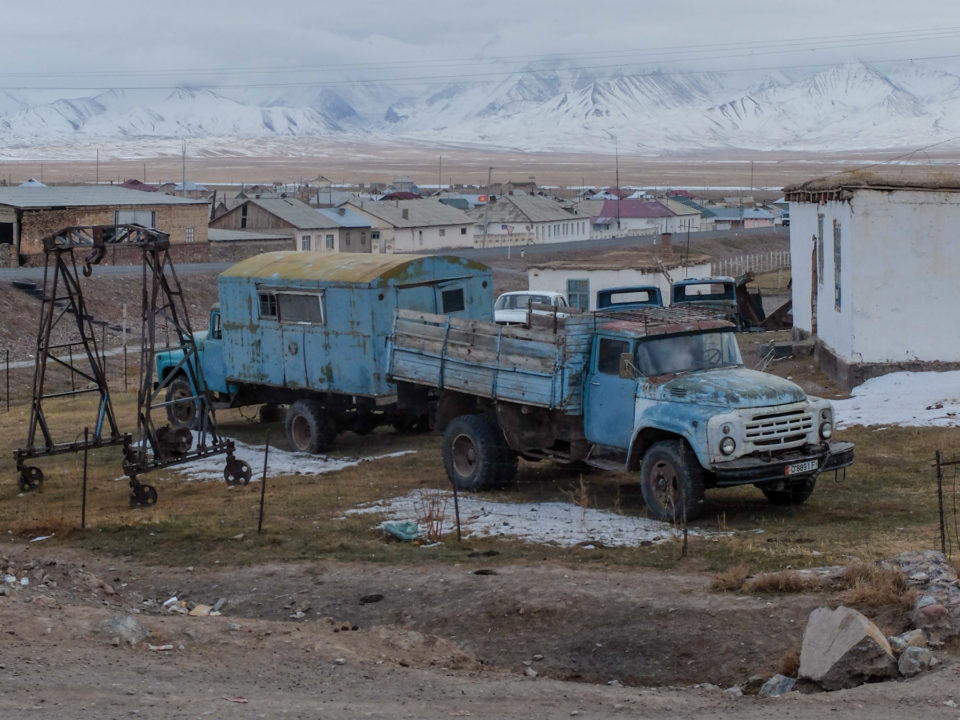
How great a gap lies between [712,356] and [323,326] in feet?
27.1

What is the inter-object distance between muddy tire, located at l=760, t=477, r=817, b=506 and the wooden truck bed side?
267 centimetres

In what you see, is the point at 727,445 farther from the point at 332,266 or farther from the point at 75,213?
the point at 75,213

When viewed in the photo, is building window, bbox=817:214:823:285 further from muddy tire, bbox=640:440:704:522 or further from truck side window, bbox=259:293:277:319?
muddy tire, bbox=640:440:704:522

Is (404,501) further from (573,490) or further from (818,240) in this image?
(818,240)

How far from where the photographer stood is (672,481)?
599 inches

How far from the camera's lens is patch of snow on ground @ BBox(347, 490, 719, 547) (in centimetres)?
1473

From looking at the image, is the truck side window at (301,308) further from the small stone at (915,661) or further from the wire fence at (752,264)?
the wire fence at (752,264)

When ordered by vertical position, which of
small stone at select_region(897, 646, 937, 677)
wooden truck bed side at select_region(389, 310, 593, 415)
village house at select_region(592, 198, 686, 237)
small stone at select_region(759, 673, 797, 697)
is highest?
village house at select_region(592, 198, 686, 237)

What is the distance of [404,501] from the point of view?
17438 millimetres

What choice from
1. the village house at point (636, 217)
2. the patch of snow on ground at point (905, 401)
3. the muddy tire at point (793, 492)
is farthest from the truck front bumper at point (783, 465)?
the village house at point (636, 217)

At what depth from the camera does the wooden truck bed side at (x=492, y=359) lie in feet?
54.0

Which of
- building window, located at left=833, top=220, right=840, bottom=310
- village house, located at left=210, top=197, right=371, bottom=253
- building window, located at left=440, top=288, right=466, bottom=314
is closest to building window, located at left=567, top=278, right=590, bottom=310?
building window, located at left=833, top=220, right=840, bottom=310

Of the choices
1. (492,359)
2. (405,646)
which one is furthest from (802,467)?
(405,646)

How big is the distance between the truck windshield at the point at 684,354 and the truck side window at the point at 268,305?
9.19m
